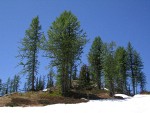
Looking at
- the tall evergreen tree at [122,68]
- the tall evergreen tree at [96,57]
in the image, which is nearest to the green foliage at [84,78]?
the tall evergreen tree at [96,57]

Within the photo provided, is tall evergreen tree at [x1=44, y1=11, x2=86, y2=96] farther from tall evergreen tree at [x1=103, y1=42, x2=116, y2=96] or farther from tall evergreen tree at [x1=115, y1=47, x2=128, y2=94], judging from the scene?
tall evergreen tree at [x1=115, y1=47, x2=128, y2=94]

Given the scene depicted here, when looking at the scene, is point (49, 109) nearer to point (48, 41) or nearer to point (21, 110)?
point (21, 110)

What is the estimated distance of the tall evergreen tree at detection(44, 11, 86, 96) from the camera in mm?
40031

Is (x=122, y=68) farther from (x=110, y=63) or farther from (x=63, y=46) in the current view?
(x=63, y=46)

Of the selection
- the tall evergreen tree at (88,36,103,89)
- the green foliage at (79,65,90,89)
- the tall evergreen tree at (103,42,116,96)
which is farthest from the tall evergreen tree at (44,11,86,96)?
the tall evergreen tree at (88,36,103,89)

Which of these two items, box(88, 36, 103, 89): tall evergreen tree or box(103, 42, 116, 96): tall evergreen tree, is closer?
box(103, 42, 116, 96): tall evergreen tree

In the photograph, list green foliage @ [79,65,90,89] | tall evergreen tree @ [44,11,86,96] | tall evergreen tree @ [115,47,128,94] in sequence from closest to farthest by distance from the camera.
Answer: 1. tall evergreen tree @ [44,11,86,96]
2. green foliage @ [79,65,90,89]
3. tall evergreen tree @ [115,47,128,94]

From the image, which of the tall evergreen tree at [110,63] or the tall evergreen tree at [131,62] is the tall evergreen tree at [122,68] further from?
the tall evergreen tree at [110,63]

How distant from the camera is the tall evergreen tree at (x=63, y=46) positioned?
131 feet

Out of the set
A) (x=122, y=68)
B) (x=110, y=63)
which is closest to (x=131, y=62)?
(x=122, y=68)

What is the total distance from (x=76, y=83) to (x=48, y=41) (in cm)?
2221

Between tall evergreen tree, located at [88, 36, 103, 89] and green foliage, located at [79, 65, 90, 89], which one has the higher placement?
tall evergreen tree, located at [88, 36, 103, 89]

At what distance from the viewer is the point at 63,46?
1582 inches

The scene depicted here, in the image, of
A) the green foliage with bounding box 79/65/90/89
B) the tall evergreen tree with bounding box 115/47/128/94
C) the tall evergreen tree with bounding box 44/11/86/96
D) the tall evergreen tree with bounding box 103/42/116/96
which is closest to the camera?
the tall evergreen tree with bounding box 44/11/86/96
